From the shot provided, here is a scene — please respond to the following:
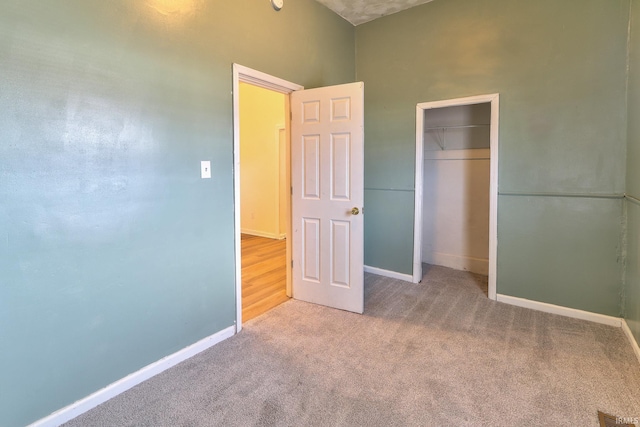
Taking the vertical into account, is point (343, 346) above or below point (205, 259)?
below

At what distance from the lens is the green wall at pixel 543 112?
2611mm

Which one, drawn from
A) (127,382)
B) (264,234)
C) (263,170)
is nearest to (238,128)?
(127,382)

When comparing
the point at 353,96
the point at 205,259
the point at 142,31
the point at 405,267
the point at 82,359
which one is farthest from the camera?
the point at 405,267

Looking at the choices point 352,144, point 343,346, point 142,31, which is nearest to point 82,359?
point 343,346

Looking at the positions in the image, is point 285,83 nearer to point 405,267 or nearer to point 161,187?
point 161,187

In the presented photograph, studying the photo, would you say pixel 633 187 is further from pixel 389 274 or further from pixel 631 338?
pixel 389 274

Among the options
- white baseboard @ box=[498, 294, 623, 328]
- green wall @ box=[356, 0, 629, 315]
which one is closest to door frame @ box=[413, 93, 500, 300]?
green wall @ box=[356, 0, 629, 315]

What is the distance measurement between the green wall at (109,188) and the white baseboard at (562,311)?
2.58 meters

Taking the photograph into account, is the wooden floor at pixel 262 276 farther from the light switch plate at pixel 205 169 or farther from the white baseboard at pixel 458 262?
the white baseboard at pixel 458 262

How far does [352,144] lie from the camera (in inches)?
110

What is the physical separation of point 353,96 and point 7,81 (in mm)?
2152

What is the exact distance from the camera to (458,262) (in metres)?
4.28

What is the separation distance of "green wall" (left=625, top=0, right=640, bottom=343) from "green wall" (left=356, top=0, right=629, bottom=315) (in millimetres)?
99

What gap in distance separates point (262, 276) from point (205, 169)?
78.7 inches
